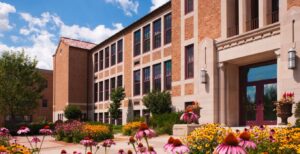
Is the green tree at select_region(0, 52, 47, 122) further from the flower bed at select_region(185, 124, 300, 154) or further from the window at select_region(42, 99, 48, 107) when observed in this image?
the flower bed at select_region(185, 124, 300, 154)

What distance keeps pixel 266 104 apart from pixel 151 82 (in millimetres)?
14595

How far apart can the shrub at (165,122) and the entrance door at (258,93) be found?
4.15 meters

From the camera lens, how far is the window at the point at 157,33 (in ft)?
106

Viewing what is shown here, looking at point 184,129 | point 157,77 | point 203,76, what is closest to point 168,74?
point 157,77

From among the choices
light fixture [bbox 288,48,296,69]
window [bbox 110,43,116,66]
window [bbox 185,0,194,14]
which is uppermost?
window [bbox 185,0,194,14]

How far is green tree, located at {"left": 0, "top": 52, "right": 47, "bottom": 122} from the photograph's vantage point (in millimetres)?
35912

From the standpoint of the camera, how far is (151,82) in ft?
108

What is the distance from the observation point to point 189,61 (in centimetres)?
2566

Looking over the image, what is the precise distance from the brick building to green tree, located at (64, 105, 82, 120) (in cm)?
1024

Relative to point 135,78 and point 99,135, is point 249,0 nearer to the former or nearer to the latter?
point 99,135

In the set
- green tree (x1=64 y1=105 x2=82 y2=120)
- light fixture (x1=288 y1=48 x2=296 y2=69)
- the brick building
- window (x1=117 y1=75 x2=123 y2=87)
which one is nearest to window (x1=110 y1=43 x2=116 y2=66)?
window (x1=117 y1=75 x2=123 y2=87)

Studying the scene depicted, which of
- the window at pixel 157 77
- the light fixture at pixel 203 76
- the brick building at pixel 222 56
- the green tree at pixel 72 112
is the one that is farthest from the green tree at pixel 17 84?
Result: the light fixture at pixel 203 76

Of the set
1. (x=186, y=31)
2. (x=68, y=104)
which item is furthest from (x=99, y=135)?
(x=68, y=104)

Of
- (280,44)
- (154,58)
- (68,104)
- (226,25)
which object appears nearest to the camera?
(280,44)
